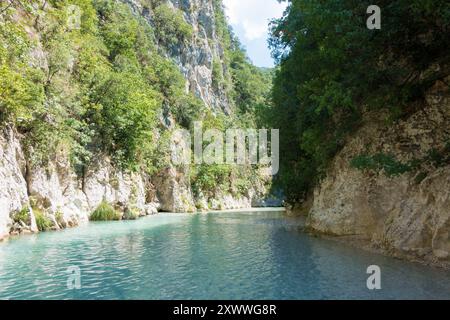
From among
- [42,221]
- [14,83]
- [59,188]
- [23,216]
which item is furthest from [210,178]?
[14,83]

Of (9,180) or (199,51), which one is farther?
(199,51)

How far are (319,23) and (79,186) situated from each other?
19.6m

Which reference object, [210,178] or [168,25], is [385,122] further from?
[168,25]

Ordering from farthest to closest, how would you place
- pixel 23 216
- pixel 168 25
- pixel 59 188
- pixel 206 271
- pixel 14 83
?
pixel 168 25 < pixel 59 188 < pixel 23 216 < pixel 14 83 < pixel 206 271

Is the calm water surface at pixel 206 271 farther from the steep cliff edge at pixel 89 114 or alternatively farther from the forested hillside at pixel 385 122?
the steep cliff edge at pixel 89 114

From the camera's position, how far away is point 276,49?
2136cm

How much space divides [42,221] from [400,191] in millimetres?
16008

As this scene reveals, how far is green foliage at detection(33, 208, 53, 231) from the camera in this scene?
17672 mm

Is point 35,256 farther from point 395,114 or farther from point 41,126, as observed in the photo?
point 395,114

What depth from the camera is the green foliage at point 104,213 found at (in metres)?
24.7

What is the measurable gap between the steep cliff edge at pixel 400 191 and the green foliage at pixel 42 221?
12932 mm

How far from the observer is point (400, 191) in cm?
1180

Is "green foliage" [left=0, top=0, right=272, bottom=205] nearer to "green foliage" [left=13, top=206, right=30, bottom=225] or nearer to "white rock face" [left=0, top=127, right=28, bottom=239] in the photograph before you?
"white rock face" [left=0, top=127, right=28, bottom=239]
